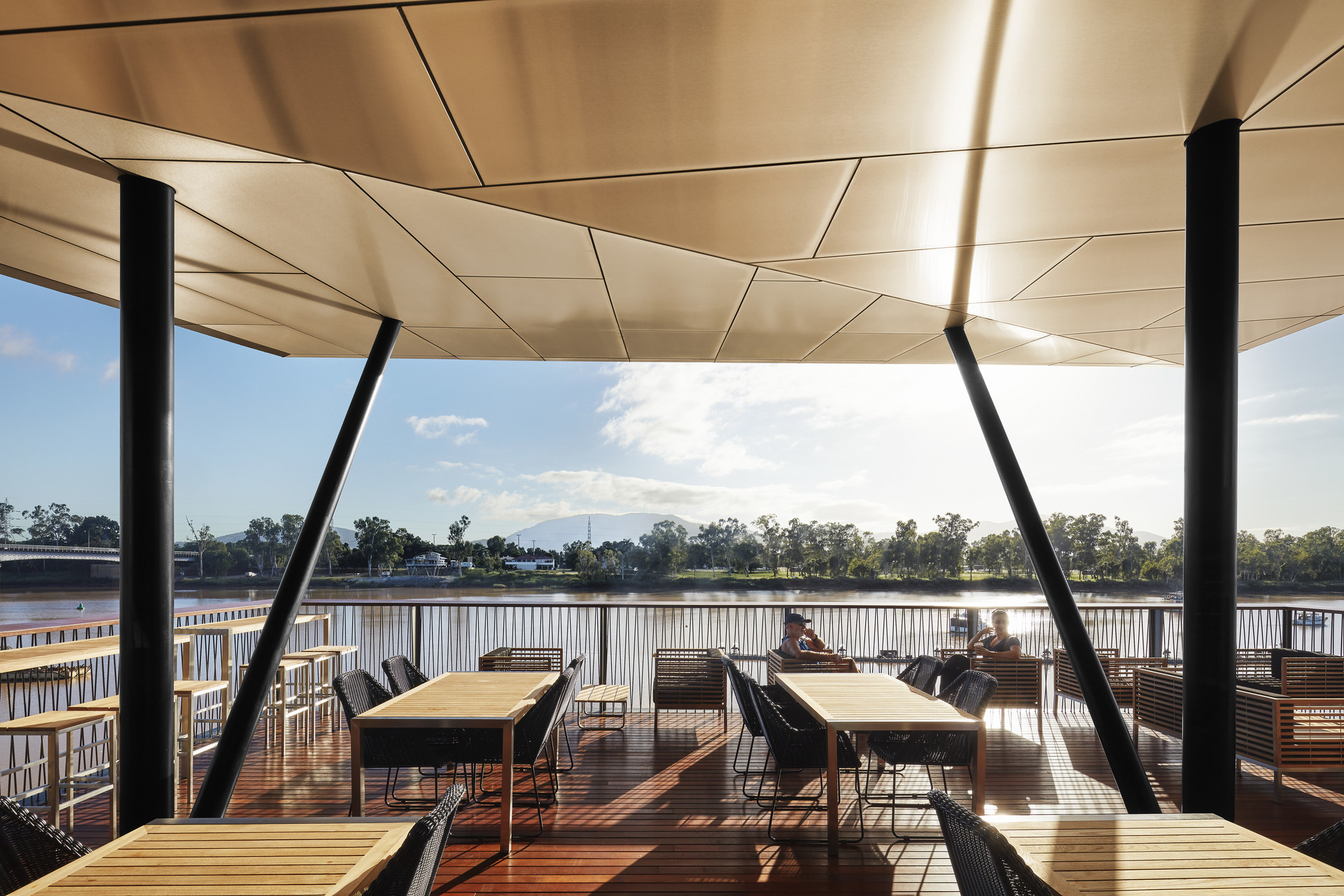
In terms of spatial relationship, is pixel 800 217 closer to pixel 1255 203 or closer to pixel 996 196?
pixel 996 196

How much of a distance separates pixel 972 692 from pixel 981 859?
2.87m

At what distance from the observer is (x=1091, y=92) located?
6.73 ft

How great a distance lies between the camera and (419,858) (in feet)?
5.98

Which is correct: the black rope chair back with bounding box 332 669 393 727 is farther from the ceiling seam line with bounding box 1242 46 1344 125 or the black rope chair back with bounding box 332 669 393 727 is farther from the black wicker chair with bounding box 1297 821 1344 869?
the ceiling seam line with bounding box 1242 46 1344 125

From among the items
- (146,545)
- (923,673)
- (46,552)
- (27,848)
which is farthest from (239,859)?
(46,552)

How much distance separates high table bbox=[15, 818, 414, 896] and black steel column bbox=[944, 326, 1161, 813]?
2.84 meters

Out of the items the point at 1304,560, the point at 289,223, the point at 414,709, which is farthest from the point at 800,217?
the point at 1304,560

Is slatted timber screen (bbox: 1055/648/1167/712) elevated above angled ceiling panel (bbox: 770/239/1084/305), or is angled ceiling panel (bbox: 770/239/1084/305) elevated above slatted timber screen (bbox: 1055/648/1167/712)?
angled ceiling panel (bbox: 770/239/1084/305)

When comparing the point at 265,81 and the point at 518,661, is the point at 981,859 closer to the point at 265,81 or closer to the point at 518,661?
the point at 265,81

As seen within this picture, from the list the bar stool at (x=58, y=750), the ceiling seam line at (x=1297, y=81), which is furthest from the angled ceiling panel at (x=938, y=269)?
the bar stool at (x=58, y=750)

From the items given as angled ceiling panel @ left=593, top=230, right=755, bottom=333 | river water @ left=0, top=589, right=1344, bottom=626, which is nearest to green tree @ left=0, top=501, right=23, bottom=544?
river water @ left=0, top=589, right=1344, bottom=626

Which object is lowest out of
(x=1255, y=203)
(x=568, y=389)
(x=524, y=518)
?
(x=524, y=518)

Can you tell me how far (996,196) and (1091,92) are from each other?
79 centimetres

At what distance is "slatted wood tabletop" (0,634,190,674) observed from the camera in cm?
432
